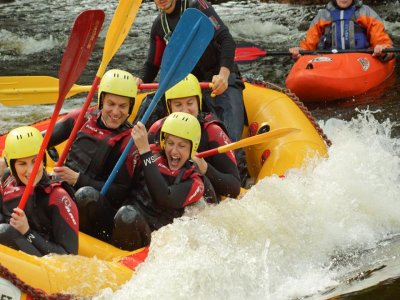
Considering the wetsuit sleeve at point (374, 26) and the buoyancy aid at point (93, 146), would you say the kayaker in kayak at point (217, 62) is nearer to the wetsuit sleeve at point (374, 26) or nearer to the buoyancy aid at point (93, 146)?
the buoyancy aid at point (93, 146)

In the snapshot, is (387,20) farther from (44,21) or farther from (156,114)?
(156,114)

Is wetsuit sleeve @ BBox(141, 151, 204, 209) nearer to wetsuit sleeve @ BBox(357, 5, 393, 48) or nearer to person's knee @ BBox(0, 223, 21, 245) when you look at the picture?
person's knee @ BBox(0, 223, 21, 245)

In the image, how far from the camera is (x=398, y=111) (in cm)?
959

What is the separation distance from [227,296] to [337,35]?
633cm

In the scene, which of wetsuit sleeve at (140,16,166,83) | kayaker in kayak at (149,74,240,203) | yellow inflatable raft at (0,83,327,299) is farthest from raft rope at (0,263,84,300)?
wetsuit sleeve at (140,16,166,83)

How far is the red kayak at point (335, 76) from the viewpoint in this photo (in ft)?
33.6

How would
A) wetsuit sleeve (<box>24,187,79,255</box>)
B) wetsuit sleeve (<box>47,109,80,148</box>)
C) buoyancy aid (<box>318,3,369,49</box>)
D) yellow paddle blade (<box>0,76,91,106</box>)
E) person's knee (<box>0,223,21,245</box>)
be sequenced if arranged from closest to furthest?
person's knee (<box>0,223,21,245</box>) → wetsuit sleeve (<box>24,187,79,255</box>) → wetsuit sleeve (<box>47,109,80,148</box>) → yellow paddle blade (<box>0,76,91,106</box>) → buoyancy aid (<box>318,3,369,49</box>)

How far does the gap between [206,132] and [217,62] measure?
119 centimetres

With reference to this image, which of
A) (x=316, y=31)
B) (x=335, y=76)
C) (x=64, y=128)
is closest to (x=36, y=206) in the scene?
(x=64, y=128)

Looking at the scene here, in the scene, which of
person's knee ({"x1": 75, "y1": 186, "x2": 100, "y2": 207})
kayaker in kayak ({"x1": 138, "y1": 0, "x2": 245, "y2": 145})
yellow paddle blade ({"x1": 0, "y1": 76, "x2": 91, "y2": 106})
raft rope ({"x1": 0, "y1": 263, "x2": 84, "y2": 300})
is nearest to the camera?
raft rope ({"x1": 0, "y1": 263, "x2": 84, "y2": 300})

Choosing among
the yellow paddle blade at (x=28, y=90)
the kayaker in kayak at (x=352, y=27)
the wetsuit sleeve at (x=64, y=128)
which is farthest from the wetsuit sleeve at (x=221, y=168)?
the kayaker in kayak at (x=352, y=27)

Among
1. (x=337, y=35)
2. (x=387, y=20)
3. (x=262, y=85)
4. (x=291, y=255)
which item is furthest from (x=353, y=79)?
(x=291, y=255)

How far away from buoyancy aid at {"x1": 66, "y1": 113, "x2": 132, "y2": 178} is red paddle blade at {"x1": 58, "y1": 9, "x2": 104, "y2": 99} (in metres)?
0.32

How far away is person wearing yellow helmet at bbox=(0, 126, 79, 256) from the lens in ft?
15.1
